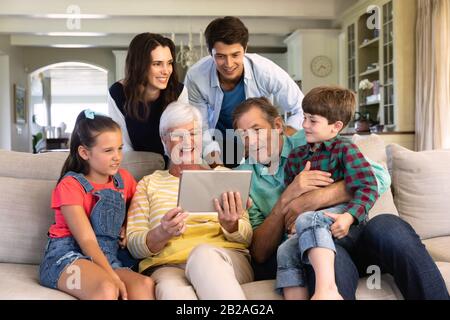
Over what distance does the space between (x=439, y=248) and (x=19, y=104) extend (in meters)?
10.1

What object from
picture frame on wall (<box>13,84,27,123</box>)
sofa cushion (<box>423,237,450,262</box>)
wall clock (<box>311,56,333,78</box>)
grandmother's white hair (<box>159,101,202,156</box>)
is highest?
wall clock (<box>311,56,333,78</box>)

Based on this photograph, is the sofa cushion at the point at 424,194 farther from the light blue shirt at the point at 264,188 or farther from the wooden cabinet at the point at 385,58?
the wooden cabinet at the point at 385,58

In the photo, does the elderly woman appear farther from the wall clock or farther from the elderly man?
the wall clock

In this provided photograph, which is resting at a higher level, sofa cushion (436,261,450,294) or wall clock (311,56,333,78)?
wall clock (311,56,333,78)

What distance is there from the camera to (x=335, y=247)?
1619 mm

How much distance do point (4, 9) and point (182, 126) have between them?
6.49 metres

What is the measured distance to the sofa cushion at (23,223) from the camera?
2.03m

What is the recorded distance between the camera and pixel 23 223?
2041 mm

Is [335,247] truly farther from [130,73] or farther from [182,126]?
[130,73]

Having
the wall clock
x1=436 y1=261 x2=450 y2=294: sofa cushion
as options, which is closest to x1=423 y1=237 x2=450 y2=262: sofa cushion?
x1=436 y1=261 x2=450 y2=294: sofa cushion

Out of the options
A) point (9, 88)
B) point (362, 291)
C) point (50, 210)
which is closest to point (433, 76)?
point (362, 291)

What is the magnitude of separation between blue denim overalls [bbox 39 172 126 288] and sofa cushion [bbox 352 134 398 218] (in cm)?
92

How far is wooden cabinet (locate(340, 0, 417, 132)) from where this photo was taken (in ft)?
20.5

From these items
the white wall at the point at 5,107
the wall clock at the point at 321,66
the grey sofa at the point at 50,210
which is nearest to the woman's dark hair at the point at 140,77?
the grey sofa at the point at 50,210
